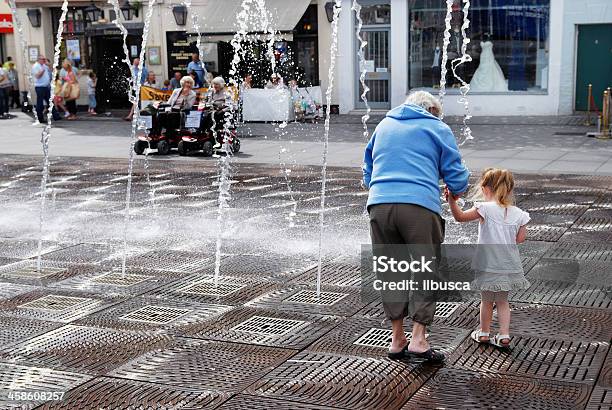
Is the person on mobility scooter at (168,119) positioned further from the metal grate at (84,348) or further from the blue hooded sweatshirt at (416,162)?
the blue hooded sweatshirt at (416,162)

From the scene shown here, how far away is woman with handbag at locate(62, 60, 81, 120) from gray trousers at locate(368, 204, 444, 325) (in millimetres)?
21988

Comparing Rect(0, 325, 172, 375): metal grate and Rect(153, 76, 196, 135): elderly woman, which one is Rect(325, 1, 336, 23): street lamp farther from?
Rect(0, 325, 172, 375): metal grate

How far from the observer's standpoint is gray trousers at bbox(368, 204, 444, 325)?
17.8ft

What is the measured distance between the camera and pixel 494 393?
507 centimetres

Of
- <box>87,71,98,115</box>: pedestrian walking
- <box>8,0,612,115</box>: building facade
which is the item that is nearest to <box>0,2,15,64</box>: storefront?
<box>8,0,612,115</box>: building facade

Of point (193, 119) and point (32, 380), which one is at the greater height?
point (193, 119)

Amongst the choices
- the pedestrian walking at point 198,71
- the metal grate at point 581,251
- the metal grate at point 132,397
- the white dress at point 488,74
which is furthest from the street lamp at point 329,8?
the metal grate at point 132,397

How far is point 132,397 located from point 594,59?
20126 millimetres

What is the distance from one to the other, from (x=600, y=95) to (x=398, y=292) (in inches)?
744

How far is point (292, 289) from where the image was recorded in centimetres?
744

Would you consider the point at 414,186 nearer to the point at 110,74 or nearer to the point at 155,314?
the point at 155,314

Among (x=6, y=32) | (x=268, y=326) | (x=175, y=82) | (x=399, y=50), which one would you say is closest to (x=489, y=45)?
Result: (x=399, y=50)

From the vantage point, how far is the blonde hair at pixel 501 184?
5691 millimetres

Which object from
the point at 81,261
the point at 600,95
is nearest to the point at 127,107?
the point at 600,95
